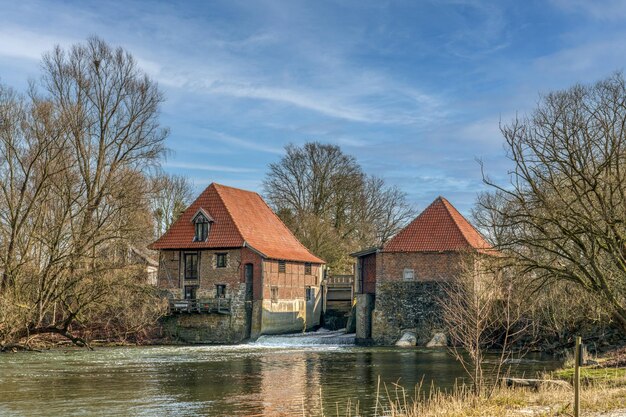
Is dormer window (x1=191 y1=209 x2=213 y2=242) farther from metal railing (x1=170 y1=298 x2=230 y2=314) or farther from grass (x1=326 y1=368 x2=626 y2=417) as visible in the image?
grass (x1=326 y1=368 x2=626 y2=417)

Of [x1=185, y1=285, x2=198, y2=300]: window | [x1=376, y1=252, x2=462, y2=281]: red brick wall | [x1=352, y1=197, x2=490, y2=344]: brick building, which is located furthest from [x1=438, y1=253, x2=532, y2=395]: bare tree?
[x1=185, y1=285, x2=198, y2=300]: window

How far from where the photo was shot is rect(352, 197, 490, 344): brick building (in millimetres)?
37406

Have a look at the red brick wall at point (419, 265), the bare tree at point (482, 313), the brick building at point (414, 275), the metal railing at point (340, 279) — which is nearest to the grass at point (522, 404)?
the bare tree at point (482, 313)

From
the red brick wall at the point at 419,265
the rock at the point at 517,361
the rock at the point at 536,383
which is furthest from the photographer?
the red brick wall at the point at 419,265

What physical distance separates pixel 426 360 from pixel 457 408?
650 inches

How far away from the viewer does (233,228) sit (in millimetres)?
42688

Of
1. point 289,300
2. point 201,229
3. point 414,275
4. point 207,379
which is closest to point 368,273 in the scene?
point 414,275

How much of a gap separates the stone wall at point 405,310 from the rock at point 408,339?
0.72ft

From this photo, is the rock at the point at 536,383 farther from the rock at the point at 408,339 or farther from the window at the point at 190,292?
the window at the point at 190,292

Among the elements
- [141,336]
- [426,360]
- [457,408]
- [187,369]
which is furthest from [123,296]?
[457,408]

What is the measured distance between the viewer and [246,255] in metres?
42.0

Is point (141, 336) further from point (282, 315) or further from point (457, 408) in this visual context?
point (457, 408)

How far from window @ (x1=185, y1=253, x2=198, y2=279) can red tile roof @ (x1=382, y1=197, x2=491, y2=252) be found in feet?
36.8

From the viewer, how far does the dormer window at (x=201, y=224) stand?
42.9m
